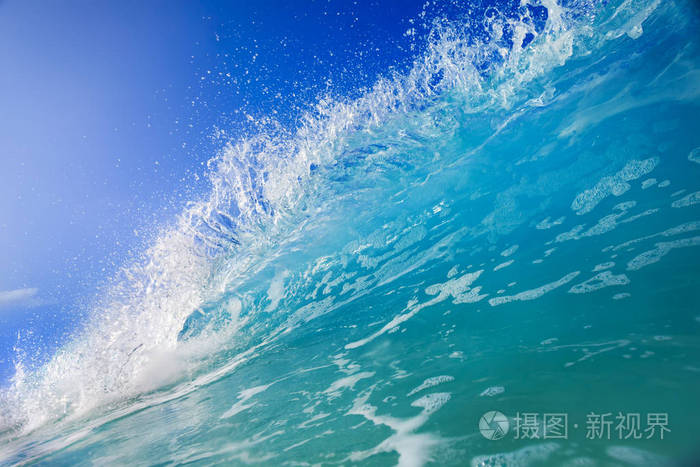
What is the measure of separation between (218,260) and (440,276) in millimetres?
7619

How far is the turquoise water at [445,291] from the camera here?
79.7 inches

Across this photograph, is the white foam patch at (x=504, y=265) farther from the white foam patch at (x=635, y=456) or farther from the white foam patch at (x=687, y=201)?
the white foam patch at (x=635, y=456)

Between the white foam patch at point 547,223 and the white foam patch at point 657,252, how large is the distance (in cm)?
149

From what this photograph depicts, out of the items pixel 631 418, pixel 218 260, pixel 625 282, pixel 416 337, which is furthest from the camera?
pixel 218 260

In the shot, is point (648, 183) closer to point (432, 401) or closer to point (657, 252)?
point (657, 252)

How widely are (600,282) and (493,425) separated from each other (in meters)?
1.94

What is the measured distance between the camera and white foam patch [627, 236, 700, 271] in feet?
9.27

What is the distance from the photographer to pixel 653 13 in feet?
25.8

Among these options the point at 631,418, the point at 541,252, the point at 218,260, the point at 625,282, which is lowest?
the point at 631,418

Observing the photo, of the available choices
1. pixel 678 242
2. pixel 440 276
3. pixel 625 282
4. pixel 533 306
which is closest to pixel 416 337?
pixel 533 306

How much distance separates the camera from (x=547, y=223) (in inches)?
181

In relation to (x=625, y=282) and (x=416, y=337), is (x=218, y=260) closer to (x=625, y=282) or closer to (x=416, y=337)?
(x=416, y=337)

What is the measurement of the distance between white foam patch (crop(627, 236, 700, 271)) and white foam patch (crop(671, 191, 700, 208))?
693mm

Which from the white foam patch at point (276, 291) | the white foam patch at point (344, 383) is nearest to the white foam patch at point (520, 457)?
the white foam patch at point (344, 383)
